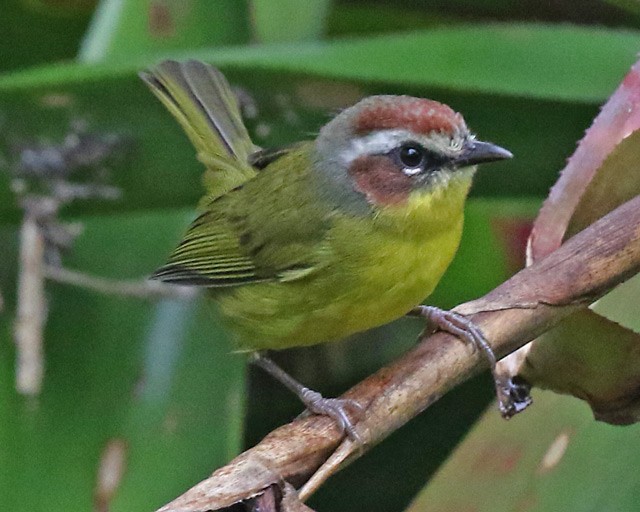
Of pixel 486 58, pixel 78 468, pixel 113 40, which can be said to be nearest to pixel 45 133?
pixel 113 40

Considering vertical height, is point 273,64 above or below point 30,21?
below

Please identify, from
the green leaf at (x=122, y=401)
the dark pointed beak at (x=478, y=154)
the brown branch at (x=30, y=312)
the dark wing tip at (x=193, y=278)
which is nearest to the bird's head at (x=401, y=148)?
the dark pointed beak at (x=478, y=154)

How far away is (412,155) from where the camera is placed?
1204 millimetres

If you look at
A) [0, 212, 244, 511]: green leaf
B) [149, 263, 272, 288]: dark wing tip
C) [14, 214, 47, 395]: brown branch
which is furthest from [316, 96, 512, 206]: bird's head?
[14, 214, 47, 395]: brown branch

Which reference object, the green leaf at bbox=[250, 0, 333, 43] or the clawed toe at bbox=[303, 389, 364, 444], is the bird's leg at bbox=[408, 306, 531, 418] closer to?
the clawed toe at bbox=[303, 389, 364, 444]

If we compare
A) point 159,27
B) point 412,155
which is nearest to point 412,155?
point 412,155

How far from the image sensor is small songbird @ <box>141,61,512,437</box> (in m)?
1.18

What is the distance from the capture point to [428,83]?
1393 millimetres

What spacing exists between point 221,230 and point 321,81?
291mm

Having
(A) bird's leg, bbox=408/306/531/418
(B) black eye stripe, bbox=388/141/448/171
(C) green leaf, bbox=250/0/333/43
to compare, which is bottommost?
(A) bird's leg, bbox=408/306/531/418

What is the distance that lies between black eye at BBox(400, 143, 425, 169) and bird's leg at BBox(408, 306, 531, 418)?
0.82ft

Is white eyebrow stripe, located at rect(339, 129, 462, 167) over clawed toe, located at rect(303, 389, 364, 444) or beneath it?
over

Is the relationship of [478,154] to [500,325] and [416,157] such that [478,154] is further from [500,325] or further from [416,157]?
[500,325]

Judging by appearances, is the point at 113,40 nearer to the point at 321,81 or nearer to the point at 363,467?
the point at 321,81
